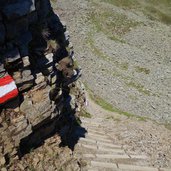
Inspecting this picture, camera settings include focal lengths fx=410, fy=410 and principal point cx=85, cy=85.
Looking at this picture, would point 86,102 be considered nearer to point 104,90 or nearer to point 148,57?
point 104,90

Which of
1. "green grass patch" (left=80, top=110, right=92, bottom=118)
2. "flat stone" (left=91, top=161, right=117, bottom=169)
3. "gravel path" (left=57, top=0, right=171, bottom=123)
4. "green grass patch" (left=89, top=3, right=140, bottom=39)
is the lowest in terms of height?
"green grass patch" (left=89, top=3, right=140, bottom=39)

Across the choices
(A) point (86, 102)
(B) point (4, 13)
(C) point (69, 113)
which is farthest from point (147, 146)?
(B) point (4, 13)

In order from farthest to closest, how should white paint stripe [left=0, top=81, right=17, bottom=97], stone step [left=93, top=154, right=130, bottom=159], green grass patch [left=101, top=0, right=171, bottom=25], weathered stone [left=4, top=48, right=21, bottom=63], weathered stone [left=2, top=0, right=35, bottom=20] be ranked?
green grass patch [left=101, top=0, right=171, bottom=25] < stone step [left=93, top=154, right=130, bottom=159] < weathered stone [left=4, top=48, right=21, bottom=63] < weathered stone [left=2, top=0, right=35, bottom=20] < white paint stripe [left=0, top=81, right=17, bottom=97]

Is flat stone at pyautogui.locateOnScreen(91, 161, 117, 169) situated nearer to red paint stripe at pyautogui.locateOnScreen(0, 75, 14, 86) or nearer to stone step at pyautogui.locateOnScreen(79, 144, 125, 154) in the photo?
stone step at pyautogui.locateOnScreen(79, 144, 125, 154)

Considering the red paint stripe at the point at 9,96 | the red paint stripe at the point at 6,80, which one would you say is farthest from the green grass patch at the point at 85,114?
the red paint stripe at the point at 6,80

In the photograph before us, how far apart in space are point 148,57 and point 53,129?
39.9 m

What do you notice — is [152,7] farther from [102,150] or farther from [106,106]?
[102,150]

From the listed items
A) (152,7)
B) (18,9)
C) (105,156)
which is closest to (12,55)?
(18,9)

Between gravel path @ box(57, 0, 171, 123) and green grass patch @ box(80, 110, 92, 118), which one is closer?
green grass patch @ box(80, 110, 92, 118)

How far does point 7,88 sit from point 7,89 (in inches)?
1.9

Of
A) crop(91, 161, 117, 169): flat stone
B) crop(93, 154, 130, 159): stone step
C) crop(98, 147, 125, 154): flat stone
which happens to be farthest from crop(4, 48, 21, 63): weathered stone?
crop(98, 147, 125, 154): flat stone

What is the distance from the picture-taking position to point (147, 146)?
32125mm

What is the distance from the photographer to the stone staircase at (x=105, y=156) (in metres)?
25.9

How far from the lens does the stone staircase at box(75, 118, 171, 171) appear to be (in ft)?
85.0
